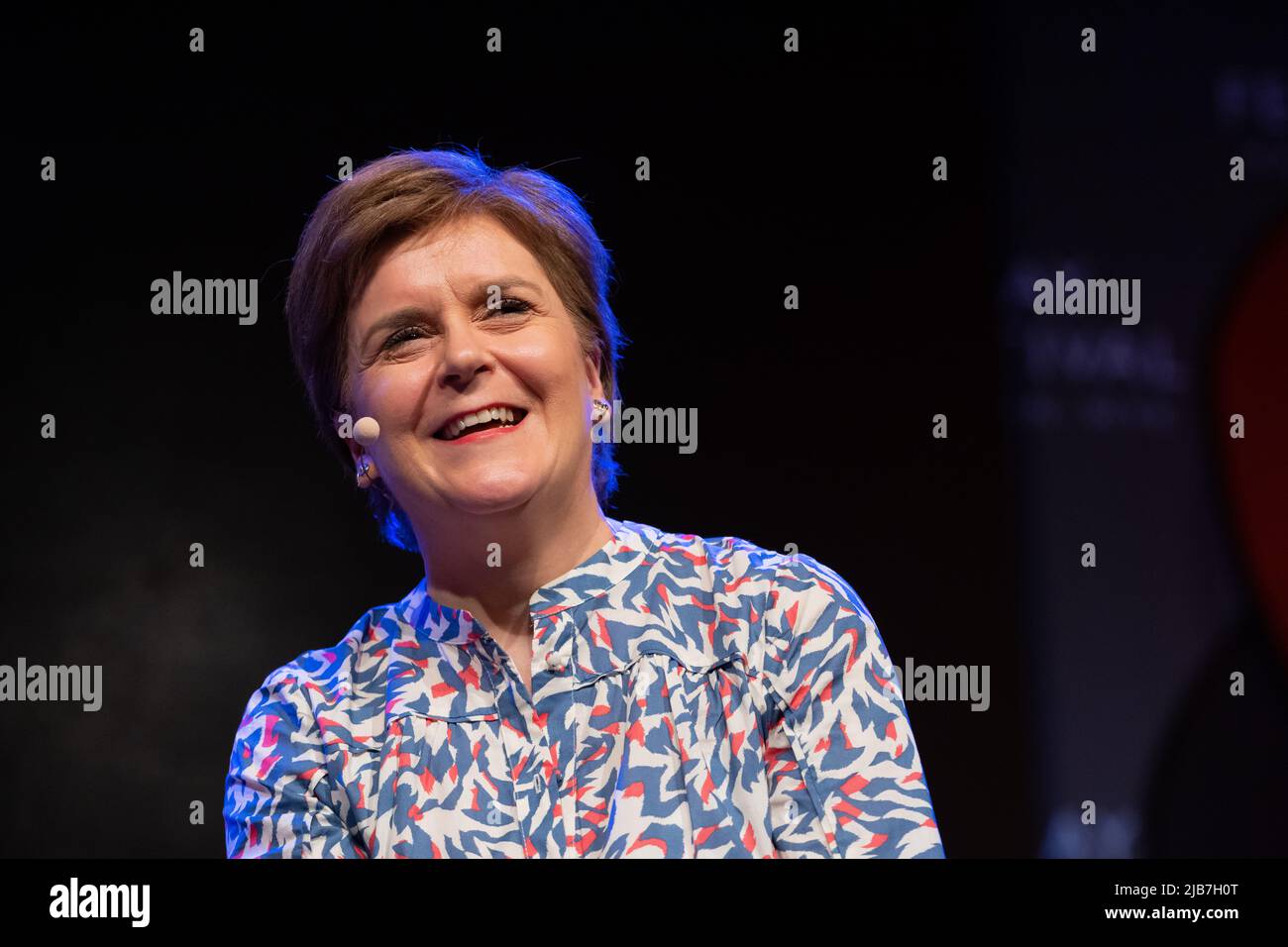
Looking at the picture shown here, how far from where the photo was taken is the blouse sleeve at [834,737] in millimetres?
1468

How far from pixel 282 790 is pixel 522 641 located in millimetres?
333

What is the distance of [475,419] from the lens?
161 centimetres

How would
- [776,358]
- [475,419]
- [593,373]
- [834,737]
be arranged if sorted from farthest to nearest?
[776,358], [593,373], [475,419], [834,737]

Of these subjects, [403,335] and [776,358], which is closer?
[403,335]

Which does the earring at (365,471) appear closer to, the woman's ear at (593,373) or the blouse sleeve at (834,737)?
the woman's ear at (593,373)

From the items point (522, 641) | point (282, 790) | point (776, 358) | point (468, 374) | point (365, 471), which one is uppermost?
point (776, 358)

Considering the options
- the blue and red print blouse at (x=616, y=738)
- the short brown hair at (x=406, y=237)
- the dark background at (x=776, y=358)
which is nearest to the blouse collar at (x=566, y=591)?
the blue and red print blouse at (x=616, y=738)

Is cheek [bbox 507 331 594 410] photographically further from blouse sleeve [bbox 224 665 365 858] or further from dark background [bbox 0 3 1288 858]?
dark background [bbox 0 3 1288 858]

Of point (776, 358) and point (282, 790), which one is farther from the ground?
point (776, 358)

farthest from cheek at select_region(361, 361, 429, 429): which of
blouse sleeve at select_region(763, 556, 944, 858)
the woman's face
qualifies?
blouse sleeve at select_region(763, 556, 944, 858)

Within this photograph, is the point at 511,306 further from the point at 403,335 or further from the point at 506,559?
the point at 506,559

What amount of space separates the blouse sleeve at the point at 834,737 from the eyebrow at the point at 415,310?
18.9 inches

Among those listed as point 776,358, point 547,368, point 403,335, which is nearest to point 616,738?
point 547,368

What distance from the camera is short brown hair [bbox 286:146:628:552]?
5.58ft
